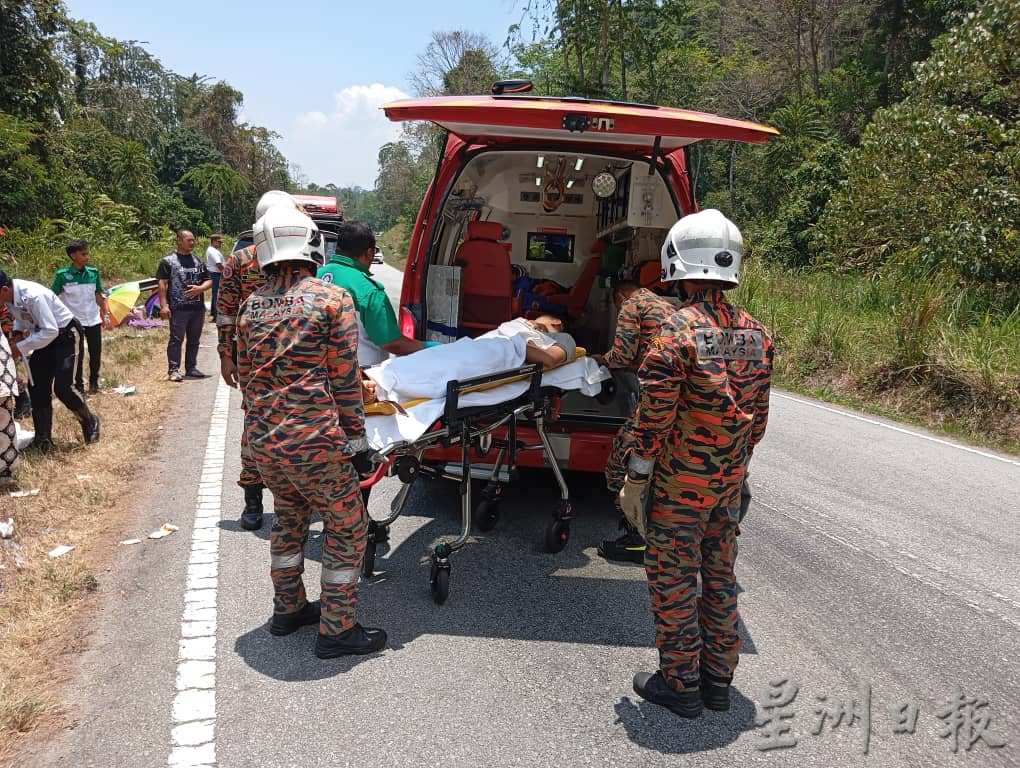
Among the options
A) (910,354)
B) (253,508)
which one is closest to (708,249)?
(253,508)

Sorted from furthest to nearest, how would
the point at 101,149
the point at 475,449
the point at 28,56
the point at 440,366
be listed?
the point at 101,149
the point at 28,56
the point at 475,449
the point at 440,366

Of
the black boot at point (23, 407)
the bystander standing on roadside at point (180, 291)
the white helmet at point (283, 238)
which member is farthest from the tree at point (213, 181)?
the white helmet at point (283, 238)

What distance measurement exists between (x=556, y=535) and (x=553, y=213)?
162 inches

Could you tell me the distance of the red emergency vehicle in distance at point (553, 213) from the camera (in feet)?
13.1

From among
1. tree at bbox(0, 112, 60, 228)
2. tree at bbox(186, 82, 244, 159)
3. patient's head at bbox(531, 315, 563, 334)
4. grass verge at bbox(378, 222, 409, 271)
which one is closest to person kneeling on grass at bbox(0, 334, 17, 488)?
patient's head at bbox(531, 315, 563, 334)

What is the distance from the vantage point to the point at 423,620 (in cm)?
372

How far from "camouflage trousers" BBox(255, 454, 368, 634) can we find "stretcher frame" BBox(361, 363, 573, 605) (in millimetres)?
287

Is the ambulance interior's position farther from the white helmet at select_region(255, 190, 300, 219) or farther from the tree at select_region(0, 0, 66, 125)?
the tree at select_region(0, 0, 66, 125)

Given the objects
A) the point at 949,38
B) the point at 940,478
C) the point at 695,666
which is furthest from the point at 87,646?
the point at 949,38

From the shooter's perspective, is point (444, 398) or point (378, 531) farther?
point (378, 531)

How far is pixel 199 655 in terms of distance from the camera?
11.0ft

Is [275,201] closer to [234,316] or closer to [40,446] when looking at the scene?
[234,316]

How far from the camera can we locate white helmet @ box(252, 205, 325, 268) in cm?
324

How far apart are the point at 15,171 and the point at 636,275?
17.7m
